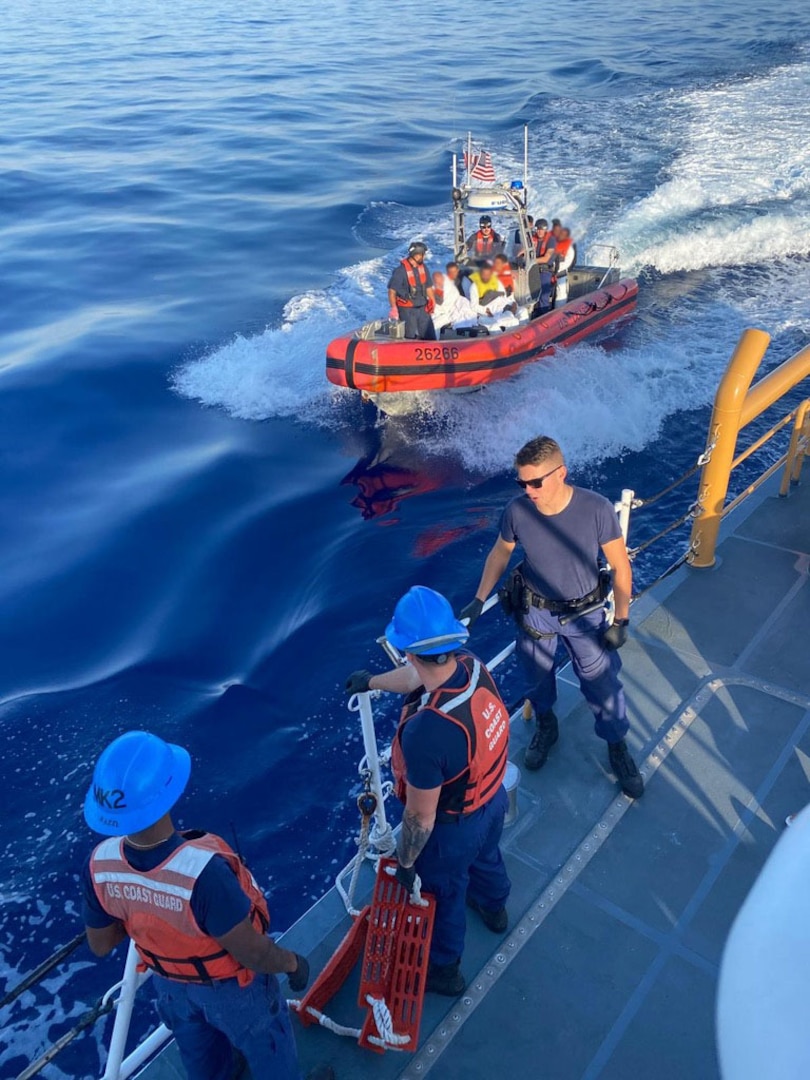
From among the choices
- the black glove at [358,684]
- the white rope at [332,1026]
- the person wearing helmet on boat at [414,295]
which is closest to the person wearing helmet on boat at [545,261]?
the person wearing helmet on boat at [414,295]

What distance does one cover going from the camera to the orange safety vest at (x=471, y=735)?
2.50 m

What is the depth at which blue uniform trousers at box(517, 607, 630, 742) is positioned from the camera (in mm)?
3516

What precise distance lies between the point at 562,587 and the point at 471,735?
3.51 feet

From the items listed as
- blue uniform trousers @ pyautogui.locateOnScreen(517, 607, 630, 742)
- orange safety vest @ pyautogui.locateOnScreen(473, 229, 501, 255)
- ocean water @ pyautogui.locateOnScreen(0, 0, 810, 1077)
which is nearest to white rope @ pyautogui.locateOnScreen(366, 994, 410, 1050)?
blue uniform trousers @ pyautogui.locateOnScreen(517, 607, 630, 742)

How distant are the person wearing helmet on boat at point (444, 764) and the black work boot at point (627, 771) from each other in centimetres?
90

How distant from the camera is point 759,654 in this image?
14.4 feet

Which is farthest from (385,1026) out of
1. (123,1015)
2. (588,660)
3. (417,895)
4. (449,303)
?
(449,303)

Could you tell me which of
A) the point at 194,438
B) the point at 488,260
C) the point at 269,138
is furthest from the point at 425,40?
the point at 194,438

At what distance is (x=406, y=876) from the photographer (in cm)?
274

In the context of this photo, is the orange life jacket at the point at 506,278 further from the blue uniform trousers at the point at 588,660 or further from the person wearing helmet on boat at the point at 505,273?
the blue uniform trousers at the point at 588,660

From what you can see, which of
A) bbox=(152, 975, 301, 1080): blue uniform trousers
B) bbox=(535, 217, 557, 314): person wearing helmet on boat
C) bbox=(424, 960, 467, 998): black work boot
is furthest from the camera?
bbox=(535, 217, 557, 314): person wearing helmet on boat

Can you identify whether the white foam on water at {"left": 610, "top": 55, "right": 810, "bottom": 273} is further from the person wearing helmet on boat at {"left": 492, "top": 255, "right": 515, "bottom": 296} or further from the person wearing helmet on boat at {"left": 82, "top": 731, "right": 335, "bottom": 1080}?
the person wearing helmet on boat at {"left": 82, "top": 731, "right": 335, "bottom": 1080}

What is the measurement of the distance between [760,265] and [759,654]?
12418 millimetres

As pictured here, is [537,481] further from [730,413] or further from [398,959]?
[730,413]
